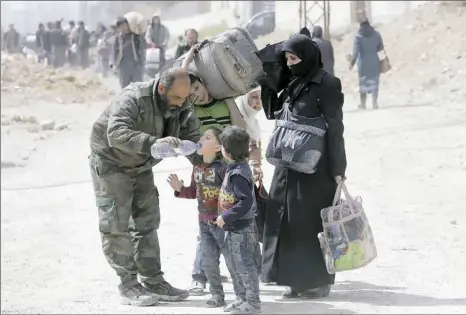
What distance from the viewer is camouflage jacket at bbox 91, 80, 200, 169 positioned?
5598mm

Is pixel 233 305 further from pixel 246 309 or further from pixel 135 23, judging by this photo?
pixel 135 23

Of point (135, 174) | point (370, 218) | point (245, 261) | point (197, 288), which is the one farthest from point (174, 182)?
point (370, 218)

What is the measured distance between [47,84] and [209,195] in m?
17.5

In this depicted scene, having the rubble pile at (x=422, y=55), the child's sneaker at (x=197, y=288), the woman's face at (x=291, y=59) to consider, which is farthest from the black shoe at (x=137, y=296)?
the rubble pile at (x=422, y=55)

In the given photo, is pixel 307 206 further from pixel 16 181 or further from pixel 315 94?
pixel 16 181

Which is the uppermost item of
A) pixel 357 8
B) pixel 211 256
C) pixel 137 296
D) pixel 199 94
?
pixel 199 94

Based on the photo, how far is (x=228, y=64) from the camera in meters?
6.16

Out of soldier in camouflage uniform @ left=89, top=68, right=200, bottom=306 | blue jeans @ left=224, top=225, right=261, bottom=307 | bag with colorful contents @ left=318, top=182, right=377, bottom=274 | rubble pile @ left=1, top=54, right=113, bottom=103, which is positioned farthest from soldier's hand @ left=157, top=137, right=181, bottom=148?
rubble pile @ left=1, top=54, right=113, bottom=103

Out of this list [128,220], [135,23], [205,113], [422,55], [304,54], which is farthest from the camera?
[422,55]

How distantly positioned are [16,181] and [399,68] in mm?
10676

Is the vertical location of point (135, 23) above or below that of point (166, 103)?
below

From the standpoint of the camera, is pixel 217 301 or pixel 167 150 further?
pixel 217 301

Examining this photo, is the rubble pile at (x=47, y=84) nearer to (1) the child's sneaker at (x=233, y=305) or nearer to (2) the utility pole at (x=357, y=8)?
(2) the utility pole at (x=357, y=8)

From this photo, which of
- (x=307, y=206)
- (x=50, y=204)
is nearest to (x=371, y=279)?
(x=307, y=206)
